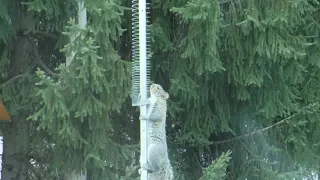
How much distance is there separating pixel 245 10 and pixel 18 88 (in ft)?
9.65

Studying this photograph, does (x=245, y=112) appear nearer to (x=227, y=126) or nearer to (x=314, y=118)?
(x=227, y=126)

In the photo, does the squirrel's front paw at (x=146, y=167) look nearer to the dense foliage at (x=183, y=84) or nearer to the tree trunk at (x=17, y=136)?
the dense foliage at (x=183, y=84)

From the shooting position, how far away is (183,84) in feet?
23.8

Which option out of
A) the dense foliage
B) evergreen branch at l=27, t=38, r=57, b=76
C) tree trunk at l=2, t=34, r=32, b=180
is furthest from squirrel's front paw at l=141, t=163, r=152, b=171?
tree trunk at l=2, t=34, r=32, b=180

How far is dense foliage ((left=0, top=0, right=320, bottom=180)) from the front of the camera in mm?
6523

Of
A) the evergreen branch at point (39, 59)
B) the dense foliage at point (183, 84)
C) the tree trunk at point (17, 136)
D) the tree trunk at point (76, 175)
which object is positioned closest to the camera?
the dense foliage at point (183, 84)

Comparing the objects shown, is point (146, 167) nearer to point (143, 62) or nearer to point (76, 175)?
point (143, 62)

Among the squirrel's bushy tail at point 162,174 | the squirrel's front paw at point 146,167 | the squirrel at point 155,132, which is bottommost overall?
the squirrel's bushy tail at point 162,174

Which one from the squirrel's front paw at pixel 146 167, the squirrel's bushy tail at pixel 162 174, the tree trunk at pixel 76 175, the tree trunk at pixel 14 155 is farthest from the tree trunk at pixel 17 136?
the squirrel's front paw at pixel 146 167

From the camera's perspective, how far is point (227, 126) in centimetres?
784

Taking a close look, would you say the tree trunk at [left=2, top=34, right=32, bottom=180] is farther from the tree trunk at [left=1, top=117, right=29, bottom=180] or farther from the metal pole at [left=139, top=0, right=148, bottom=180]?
the metal pole at [left=139, top=0, right=148, bottom=180]

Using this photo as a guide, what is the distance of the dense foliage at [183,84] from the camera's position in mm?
6523

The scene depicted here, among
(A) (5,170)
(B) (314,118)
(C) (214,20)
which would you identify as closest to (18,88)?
(A) (5,170)

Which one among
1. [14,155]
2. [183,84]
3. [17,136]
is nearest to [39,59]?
[17,136]
